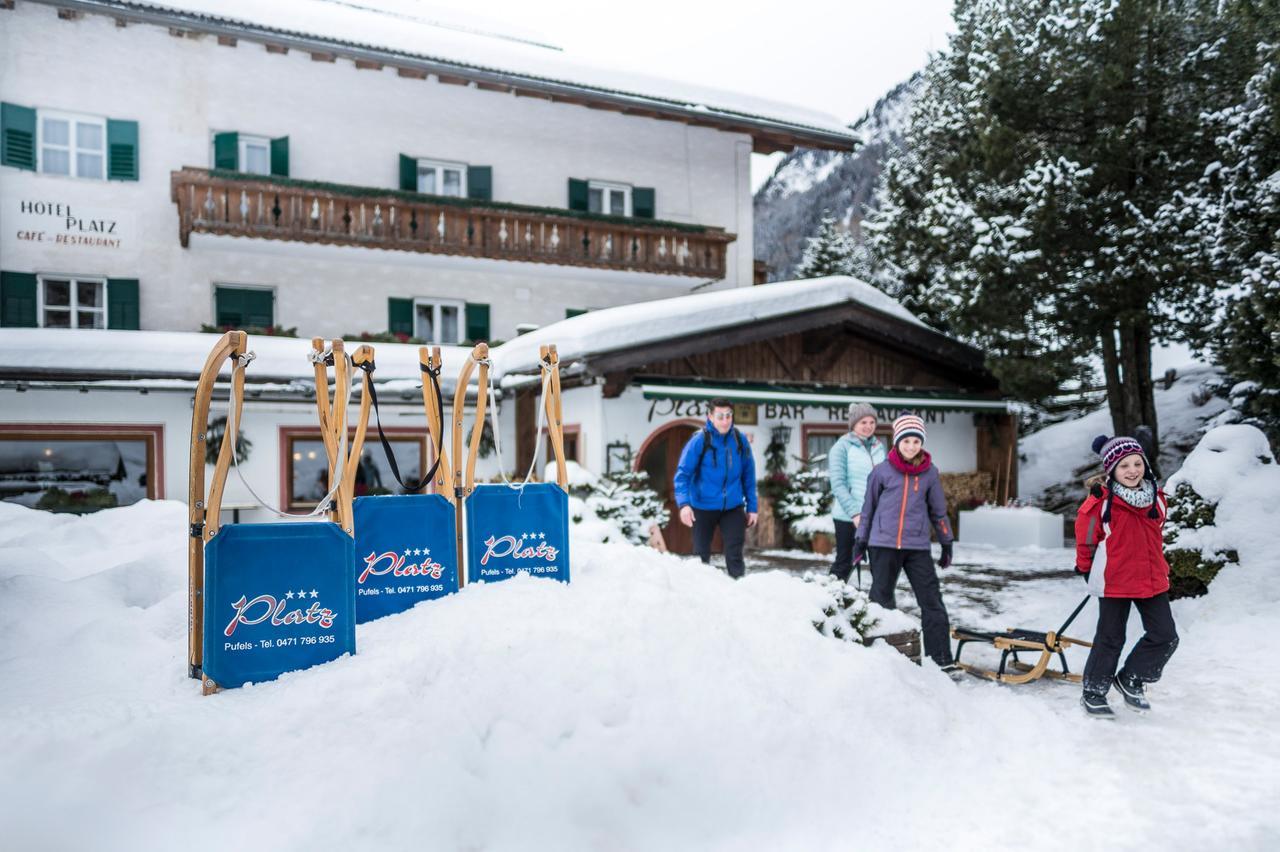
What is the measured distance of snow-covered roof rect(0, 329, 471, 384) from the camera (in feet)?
36.6

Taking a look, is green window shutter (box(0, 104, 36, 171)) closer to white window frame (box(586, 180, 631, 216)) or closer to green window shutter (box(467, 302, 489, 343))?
green window shutter (box(467, 302, 489, 343))

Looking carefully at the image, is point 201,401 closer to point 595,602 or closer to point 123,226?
point 595,602

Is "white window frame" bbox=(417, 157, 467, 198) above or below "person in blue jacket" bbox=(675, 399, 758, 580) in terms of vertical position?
above

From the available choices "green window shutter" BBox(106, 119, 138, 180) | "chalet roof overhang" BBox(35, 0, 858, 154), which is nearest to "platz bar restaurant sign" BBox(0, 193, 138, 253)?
"green window shutter" BBox(106, 119, 138, 180)

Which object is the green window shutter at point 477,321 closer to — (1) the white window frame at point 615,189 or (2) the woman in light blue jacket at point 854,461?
(1) the white window frame at point 615,189

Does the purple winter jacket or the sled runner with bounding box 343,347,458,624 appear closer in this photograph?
the sled runner with bounding box 343,347,458,624

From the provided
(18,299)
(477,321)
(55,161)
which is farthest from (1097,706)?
(55,161)

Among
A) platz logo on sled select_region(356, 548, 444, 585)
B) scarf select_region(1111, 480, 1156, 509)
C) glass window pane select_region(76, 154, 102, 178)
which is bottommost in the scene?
platz logo on sled select_region(356, 548, 444, 585)

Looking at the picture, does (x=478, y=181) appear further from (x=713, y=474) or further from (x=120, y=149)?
(x=713, y=474)

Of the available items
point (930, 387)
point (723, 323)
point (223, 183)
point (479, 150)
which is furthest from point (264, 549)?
point (479, 150)

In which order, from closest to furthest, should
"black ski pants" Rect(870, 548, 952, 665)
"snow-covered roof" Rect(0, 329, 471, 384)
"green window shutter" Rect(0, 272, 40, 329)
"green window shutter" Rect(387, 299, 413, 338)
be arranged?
"black ski pants" Rect(870, 548, 952, 665), "snow-covered roof" Rect(0, 329, 471, 384), "green window shutter" Rect(0, 272, 40, 329), "green window shutter" Rect(387, 299, 413, 338)

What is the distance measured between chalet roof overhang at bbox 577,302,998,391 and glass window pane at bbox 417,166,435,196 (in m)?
7.89

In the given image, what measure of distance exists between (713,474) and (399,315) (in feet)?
36.7

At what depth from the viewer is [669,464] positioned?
1350 centimetres
